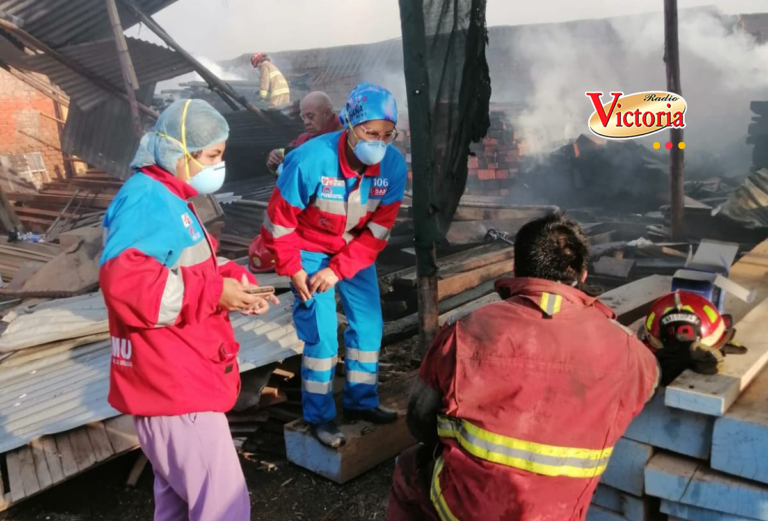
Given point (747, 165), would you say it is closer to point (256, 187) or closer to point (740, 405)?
point (256, 187)

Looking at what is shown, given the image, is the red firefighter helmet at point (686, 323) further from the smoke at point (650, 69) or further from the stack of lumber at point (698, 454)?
the smoke at point (650, 69)

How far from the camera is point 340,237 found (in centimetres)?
349

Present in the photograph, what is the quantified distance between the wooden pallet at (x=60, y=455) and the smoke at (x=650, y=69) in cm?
1370

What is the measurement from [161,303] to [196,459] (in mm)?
624

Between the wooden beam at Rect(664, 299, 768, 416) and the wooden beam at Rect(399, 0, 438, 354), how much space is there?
1816 millimetres

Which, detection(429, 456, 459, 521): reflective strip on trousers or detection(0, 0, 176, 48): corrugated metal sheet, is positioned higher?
detection(0, 0, 176, 48): corrugated metal sheet

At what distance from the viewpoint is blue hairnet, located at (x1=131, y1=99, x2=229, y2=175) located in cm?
230

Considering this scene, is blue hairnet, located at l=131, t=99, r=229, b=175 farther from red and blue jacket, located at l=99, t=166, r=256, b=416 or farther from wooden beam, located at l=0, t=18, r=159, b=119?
wooden beam, located at l=0, t=18, r=159, b=119

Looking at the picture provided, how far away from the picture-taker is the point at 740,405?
7.15ft

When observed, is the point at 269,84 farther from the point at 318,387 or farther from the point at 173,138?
the point at 173,138

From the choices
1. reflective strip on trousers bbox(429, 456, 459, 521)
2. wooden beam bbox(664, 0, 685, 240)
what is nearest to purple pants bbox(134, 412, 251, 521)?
reflective strip on trousers bbox(429, 456, 459, 521)

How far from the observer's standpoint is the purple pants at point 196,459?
223 centimetres

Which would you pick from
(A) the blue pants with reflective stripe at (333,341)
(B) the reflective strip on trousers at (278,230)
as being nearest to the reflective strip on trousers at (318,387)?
(A) the blue pants with reflective stripe at (333,341)

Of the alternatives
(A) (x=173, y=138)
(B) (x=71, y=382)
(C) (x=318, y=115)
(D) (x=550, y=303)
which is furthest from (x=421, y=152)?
(B) (x=71, y=382)
